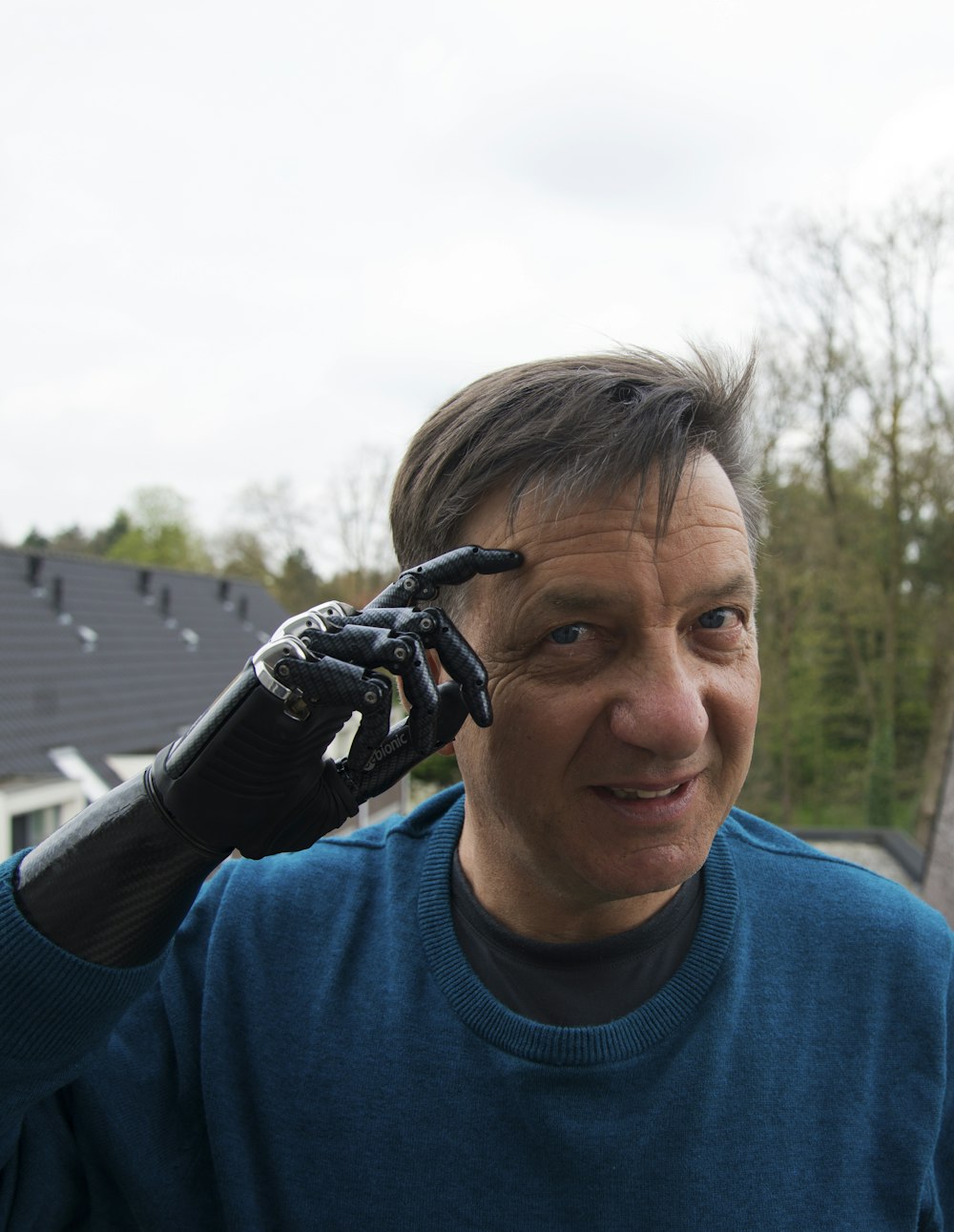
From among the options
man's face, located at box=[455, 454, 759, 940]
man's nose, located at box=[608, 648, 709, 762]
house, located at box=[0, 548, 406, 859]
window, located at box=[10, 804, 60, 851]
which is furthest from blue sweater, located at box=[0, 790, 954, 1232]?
window, located at box=[10, 804, 60, 851]

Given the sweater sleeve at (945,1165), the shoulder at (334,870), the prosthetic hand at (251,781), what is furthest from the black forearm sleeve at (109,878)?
the sweater sleeve at (945,1165)

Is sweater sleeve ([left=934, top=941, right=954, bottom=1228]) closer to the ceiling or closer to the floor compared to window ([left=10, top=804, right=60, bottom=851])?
closer to the ceiling

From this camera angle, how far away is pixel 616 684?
4.68 ft

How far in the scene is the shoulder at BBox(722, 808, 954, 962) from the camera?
166cm

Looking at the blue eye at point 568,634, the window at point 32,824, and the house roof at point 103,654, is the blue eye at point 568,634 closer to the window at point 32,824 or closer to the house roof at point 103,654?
the window at point 32,824

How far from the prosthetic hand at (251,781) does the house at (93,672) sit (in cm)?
800

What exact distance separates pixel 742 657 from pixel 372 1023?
78 centimetres

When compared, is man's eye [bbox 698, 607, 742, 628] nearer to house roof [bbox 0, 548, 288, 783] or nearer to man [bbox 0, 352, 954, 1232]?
man [bbox 0, 352, 954, 1232]

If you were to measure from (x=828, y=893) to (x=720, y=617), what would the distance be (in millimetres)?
538

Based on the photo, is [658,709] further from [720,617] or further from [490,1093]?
[490,1093]

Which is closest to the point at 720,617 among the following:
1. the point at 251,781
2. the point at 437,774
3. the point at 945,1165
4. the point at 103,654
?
the point at 251,781

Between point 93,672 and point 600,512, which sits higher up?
point 600,512

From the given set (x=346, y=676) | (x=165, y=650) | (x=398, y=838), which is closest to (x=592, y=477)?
(x=346, y=676)

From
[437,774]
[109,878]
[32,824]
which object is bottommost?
[437,774]
